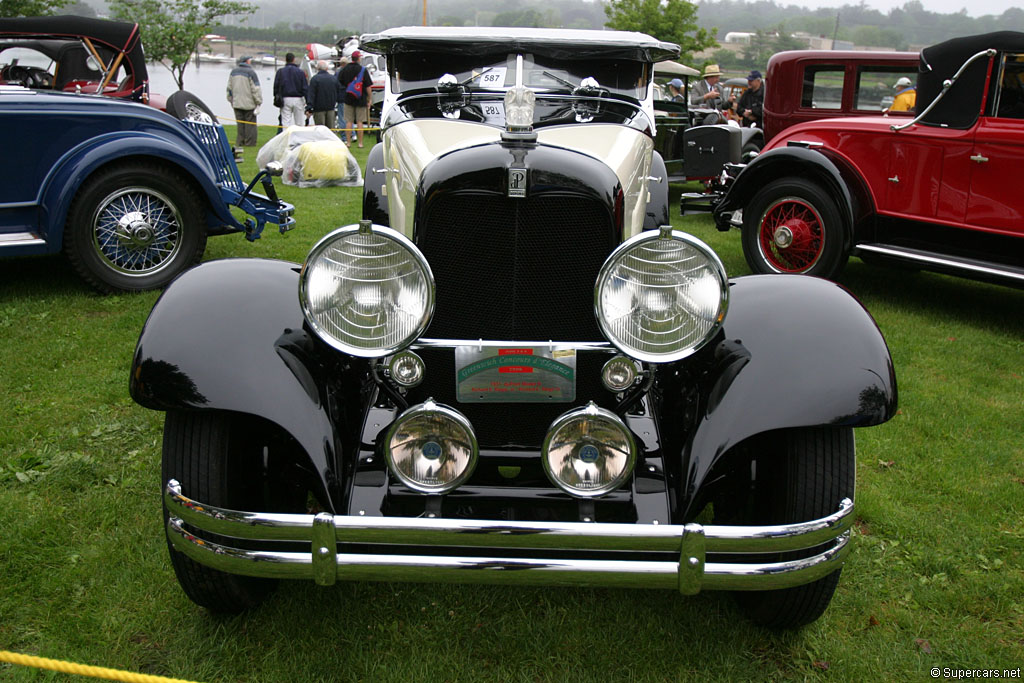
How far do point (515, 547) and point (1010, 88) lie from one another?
534 centimetres

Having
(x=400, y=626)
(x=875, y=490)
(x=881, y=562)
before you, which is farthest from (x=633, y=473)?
(x=875, y=490)

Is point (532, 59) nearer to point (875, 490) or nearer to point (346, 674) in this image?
point (875, 490)

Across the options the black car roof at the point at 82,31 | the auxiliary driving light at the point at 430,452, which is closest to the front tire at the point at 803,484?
the auxiliary driving light at the point at 430,452

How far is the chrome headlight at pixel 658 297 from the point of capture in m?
2.01

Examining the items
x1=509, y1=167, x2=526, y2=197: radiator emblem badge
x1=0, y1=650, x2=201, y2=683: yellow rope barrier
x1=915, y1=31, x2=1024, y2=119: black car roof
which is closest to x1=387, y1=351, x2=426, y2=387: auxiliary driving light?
x1=509, y1=167, x2=526, y2=197: radiator emblem badge

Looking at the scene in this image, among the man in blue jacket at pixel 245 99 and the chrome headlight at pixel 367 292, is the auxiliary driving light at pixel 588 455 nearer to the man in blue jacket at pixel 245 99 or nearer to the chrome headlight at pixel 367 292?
A: the chrome headlight at pixel 367 292

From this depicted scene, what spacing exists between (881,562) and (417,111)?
2.69 m

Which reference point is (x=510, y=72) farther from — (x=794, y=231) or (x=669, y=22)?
(x=669, y=22)

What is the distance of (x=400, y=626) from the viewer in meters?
2.43

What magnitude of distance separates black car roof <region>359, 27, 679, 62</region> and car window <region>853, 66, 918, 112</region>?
622 cm

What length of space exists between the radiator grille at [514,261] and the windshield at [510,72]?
4.91 ft

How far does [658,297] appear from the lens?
2.05 meters

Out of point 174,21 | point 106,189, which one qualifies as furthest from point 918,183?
point 174,21

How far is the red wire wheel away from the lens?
6.21 m
